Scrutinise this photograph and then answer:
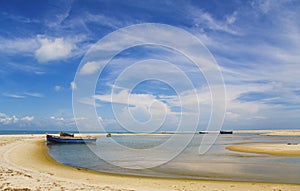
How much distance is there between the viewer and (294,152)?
36719 mm

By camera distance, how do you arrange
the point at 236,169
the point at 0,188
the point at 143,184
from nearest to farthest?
the point at 0,188
the point at 143,184
the point at 236,169

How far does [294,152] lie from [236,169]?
1686 cm

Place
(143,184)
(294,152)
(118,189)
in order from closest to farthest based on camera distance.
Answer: (118,189)
(143,184)
(294,152)

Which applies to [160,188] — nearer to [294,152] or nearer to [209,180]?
[209,180]

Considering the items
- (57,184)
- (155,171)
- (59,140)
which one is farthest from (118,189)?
(59,140)

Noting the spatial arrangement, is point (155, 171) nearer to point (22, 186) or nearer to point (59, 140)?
point (22, 186)

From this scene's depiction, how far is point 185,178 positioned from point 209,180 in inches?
70.5

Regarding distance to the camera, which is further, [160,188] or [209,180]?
[209,180]

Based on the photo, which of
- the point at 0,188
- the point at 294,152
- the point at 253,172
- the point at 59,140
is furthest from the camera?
the point at 59,140

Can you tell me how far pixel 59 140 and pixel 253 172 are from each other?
56553 mm

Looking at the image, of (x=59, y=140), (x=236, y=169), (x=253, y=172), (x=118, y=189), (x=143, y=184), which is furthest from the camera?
(x=59, y=140)

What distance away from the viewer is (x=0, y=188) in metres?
14.1

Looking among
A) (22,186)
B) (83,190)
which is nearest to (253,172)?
(83,190)

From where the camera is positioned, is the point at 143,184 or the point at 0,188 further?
A: the point at 143,184
